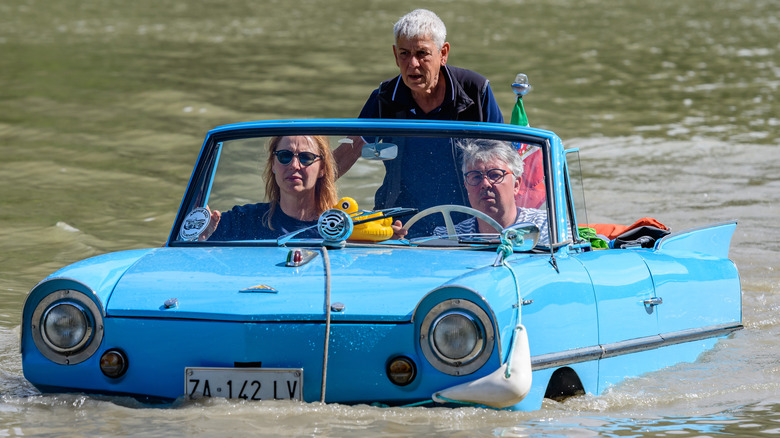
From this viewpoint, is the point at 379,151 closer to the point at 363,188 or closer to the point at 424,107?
the point at 363,188

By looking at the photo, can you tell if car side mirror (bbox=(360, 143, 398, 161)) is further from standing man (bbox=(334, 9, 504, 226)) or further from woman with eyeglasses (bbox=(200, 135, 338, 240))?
woman with eyeglasses (bbox=(200, 135, 338, 240))

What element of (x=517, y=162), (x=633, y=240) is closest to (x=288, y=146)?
(x=517, y=162)

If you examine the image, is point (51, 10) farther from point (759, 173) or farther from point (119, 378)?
point (119, 378)

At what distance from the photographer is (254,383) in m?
4.22

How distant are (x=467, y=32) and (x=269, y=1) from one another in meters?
11.5

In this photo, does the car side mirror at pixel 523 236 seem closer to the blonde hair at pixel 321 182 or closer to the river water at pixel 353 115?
the river water at pixel 353 115

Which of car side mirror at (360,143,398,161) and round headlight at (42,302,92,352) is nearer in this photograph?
round headlight at (42,302,92,352)

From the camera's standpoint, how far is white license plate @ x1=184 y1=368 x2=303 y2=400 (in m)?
4.21

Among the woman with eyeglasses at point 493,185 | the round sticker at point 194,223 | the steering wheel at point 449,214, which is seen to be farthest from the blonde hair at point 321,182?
the woman with eyeglasses at point 493,185

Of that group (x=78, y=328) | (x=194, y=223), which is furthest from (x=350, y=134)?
(x=78, y=328)

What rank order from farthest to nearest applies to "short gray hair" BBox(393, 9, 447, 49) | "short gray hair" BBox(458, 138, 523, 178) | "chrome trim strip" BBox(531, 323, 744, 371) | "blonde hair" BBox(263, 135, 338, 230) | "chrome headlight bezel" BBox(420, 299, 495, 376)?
"short gray hair" BBox(393, 9, 447, 49), "blonde hair" BBox(263, 135, 338, 230), "short gray hair" BBox(458, 138, 523, 178), "chrome trim strip" BBox(531, 323, 744, 371), "chrome headlight bezel" BBox(420, 299, 495, 376)

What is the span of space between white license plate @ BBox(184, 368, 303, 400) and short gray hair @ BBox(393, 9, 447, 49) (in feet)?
8.27

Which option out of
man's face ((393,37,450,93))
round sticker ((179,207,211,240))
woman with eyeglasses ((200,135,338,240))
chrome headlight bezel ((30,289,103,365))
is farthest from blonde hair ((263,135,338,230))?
chrome headlight bezel ((30,289,103,365))

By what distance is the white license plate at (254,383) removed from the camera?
13.8 ft
